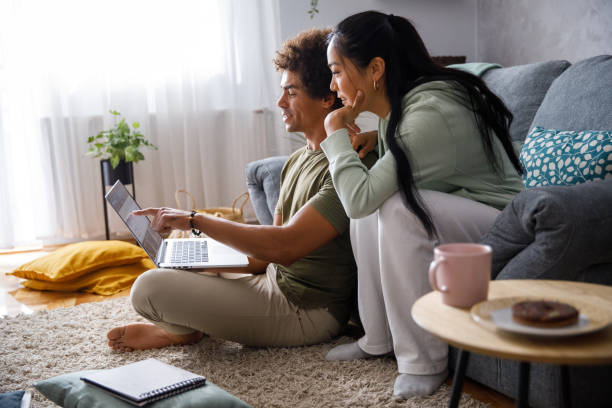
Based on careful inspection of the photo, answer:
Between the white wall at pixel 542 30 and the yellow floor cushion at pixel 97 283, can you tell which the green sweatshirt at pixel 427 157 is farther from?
the white wall at pixel 542 30

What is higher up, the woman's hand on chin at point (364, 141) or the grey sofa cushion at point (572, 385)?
the woman's hand on chin at point (364, 141)

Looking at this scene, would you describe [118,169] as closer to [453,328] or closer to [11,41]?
[11,41]

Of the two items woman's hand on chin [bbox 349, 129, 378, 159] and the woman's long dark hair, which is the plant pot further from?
the woman's long dark hair

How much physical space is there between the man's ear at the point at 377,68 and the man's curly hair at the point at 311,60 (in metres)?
0.29

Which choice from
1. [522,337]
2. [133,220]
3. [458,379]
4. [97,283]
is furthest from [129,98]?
[522,337]

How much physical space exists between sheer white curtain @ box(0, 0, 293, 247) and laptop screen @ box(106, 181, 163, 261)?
2.09 m

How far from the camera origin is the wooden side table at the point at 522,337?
2.40 feet

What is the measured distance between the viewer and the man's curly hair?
→ 181 cm

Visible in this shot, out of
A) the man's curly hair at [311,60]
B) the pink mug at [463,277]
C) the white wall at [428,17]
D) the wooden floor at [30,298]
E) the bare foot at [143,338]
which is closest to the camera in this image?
the pink mug at [463,277]

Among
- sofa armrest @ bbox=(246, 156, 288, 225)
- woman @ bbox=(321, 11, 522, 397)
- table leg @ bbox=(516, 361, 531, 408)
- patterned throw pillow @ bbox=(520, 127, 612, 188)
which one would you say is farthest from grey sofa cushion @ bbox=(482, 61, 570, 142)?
table leg @ bbox=(516, 361, 531, 408)

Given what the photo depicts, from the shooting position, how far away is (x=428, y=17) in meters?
4.41

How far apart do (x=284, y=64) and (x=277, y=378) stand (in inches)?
35.1

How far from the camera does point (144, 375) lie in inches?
53.9

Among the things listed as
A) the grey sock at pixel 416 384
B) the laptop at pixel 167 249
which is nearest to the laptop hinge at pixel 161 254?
the laptop at pixel 167 249
